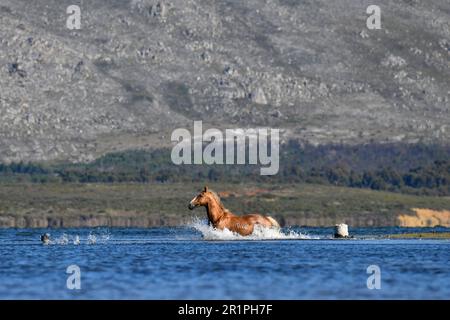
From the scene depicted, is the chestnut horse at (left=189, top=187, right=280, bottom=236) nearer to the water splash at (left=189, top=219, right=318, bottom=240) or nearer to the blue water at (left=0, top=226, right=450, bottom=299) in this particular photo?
the water splash at (left=189, top=219, right=318, bottom=240)

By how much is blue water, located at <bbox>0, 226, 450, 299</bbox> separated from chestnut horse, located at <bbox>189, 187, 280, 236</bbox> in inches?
32.4

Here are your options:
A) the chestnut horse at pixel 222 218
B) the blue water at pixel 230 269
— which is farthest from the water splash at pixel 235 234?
the chestnut horse at pixel 222 218

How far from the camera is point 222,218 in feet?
285

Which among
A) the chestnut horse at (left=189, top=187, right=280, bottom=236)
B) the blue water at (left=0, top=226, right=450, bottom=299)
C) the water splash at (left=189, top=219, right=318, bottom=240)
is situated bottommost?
the blue water at (left=0, top=226, right=450, bottom=299)

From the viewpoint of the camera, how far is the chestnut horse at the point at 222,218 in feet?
281

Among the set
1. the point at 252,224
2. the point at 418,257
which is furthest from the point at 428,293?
the point at 252,224

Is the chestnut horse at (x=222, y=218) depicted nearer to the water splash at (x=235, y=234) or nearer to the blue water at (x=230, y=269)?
the water splash at (x=235, y=234)

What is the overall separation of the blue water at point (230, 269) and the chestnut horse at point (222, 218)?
822 mm

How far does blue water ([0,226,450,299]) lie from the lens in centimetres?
5566

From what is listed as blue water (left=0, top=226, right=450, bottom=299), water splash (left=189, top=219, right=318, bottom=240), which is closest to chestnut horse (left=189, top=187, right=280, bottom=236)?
water splash (left=189, top=219, right=318, bottom=240)

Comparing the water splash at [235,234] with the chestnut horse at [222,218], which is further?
the water splash at [235,234]

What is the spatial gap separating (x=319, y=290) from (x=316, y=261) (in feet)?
47.3

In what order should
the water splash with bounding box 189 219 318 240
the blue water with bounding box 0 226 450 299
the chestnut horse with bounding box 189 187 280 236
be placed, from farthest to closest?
the water splash with bounding box 189 219 318 240 < the chestnut horse with bounding box 189 187 280 236 < the blue water with bounding box 0 226 450 299
